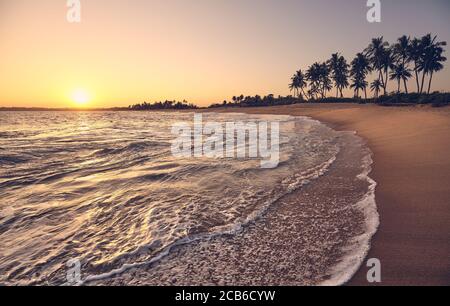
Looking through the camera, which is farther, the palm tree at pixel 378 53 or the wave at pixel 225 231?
the palm tree at pixel 378 53

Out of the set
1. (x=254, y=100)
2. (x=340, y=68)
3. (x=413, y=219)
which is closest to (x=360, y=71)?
(x=340, y=68)

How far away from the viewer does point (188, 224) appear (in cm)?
496

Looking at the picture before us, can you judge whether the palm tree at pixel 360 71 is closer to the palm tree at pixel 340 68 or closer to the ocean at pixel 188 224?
→ the palm tree at pixel 340 68

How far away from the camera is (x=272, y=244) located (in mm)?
4137

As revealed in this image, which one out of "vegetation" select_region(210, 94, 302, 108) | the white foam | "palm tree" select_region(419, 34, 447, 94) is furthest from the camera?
"vegetation" select_region(210, 94, 302, 108)

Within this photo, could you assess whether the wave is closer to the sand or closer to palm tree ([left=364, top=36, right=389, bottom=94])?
the sand

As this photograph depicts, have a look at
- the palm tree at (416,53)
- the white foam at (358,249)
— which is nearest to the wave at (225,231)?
the white foam at (358,249)

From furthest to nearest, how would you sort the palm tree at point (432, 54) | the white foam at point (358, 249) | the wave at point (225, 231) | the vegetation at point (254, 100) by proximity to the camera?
1. the vegetation at point (254, 100)
2. the palm tree at point (432, 54)
3. the wave at point (225, 231)
4. the white foam at point (358, 249)

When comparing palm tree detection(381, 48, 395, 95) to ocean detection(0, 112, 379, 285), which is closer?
ocean detection(0, 112, 379, 285)

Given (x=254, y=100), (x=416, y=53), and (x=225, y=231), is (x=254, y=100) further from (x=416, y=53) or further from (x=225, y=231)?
(x=225, y=231)

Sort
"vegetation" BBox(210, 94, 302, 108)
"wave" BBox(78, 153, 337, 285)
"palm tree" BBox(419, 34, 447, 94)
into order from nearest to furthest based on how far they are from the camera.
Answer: "wave" BBox(78, 153, 337, 285) → "palm tree" BBox(419, 34, 447, 94) → "vegetation" BBox(210, 94, 302, 108)

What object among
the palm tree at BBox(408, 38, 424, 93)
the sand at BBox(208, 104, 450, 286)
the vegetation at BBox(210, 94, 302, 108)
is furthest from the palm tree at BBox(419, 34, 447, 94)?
the sand at BBox(208, 104, 450, 286)

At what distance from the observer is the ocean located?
139 inches

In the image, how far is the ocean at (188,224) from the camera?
3.53 meters
